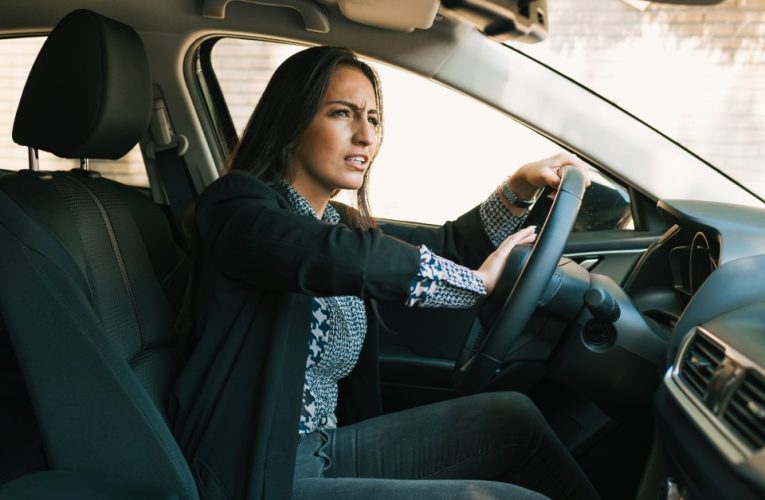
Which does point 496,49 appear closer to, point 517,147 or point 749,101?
point 517,147

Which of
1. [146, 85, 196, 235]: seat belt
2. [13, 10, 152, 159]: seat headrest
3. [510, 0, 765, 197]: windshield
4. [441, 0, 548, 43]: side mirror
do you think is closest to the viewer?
[13, 10, 152, 159]: seat headrest

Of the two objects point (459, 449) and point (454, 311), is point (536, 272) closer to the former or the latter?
point (459, 449)

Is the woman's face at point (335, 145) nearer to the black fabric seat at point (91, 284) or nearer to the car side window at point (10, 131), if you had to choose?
the black fabric seat at point (91, 284)

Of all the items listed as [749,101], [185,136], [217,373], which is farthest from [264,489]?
[749,101]

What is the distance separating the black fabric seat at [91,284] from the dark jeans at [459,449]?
0.34 meters

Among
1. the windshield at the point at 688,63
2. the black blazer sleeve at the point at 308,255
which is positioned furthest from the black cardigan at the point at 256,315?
the windshield at the point at 688,63

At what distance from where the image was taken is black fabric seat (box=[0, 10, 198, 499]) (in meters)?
1.10

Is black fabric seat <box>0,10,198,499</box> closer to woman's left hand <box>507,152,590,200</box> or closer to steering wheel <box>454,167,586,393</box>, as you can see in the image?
steering wheel <box>454,167,586,393</box>

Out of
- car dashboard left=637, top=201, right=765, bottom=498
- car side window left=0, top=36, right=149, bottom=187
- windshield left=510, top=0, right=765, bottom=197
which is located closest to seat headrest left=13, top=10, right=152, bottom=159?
car side window left=0, top=36, right=149, bottom=187

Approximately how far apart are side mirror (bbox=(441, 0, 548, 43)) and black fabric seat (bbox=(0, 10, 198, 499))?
2.18 feet

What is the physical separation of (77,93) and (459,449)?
3.04ft

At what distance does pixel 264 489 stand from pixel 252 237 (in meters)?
0.38

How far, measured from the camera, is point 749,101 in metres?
2.57

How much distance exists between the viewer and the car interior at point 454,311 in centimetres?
110
